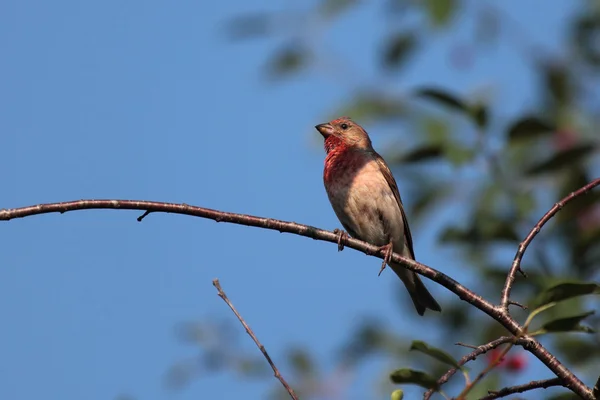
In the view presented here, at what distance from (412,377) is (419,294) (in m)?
4.29

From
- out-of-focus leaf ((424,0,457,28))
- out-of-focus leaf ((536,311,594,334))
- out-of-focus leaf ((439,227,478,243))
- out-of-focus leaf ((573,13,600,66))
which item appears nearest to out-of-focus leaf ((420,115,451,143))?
out-of-focus leaf ((439,227,478,243))

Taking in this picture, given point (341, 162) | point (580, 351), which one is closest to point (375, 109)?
point (341, 162)

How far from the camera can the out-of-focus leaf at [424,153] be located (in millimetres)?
5617

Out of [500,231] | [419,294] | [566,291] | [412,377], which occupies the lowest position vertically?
[412,377]

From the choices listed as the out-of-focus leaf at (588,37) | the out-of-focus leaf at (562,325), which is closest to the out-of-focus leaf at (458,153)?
the out-of-focus leaf at (588,37)

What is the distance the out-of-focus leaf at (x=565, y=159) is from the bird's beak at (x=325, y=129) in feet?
9.17

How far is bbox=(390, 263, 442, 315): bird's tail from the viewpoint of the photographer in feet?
22.6

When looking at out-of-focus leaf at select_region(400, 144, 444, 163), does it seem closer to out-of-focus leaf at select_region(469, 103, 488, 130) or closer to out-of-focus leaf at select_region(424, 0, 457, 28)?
→ out-of-focus leaf at select_region(469, 103, 488, 130)

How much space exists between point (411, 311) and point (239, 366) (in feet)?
4.55

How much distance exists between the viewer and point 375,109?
7.22 m

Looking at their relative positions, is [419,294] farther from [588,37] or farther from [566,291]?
[566,291]

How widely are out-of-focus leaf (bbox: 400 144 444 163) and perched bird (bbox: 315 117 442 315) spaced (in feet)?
4.44

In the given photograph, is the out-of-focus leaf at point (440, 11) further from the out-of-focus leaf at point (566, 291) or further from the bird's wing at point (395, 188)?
the out-of-focus leaf at point (566, 291)

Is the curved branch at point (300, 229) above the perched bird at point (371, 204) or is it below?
below
